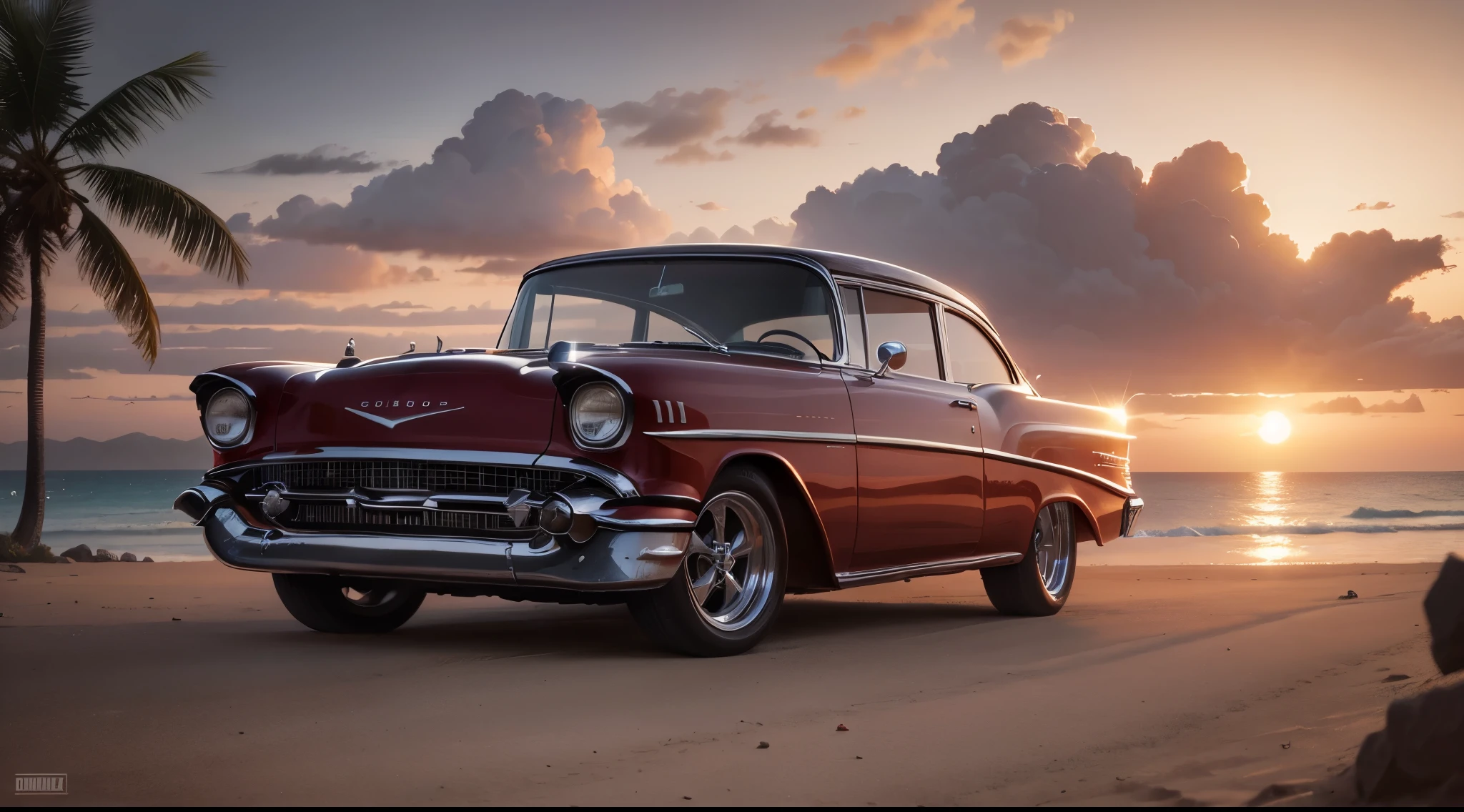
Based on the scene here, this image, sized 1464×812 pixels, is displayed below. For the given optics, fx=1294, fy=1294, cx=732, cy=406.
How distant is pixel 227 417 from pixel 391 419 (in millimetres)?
906

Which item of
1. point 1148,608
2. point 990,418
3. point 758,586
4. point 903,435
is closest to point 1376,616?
point 1148,608

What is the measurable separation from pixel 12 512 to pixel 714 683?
49.5 meters

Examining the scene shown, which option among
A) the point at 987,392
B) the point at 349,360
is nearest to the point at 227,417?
the point at 349,360

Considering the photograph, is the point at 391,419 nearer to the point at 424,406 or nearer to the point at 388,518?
the point at 424,406

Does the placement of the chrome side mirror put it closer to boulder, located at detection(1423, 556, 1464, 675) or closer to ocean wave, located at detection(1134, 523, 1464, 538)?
boulder, located at detection(1423, 556, 1464, 675)

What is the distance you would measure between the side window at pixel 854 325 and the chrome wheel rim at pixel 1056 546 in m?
1.94

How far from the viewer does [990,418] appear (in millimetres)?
6781

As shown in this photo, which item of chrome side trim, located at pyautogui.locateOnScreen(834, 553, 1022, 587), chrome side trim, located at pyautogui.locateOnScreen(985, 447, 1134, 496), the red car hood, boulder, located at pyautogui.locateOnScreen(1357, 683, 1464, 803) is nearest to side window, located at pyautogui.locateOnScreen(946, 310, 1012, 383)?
chrome side trim, located at pyautogui.locateOnScreen(985, 447, 1134, 496)

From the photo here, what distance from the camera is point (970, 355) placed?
23.5 ft

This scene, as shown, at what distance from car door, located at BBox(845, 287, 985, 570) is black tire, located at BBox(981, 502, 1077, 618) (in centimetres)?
69

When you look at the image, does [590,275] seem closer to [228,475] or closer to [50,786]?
[228,475]

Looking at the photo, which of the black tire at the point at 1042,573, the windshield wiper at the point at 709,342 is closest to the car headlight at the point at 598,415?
the windshield wiper at the point at 709,342

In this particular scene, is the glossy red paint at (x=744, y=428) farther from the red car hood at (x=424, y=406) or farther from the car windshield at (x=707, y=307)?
the car windshield at (x=707, y=307)

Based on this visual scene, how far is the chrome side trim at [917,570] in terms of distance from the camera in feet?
18.2
